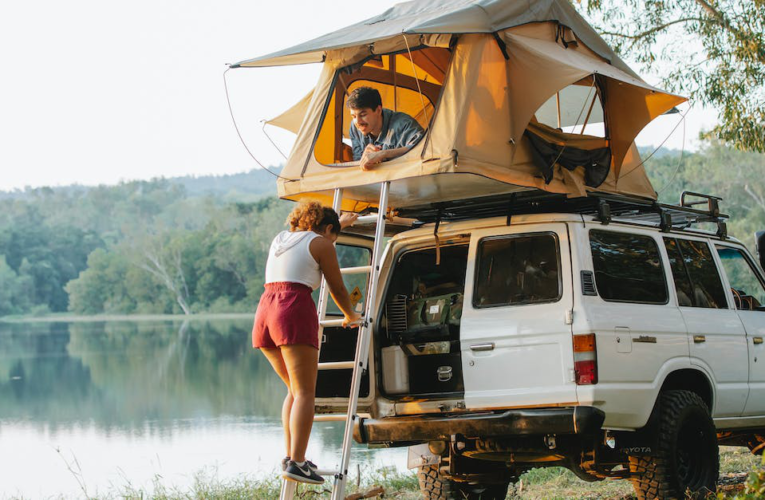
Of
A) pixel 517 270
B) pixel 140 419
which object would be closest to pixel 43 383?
pixel 140 419

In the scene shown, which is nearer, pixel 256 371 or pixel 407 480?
pixel 407 480

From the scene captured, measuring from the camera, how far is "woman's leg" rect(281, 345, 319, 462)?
5.89 meters

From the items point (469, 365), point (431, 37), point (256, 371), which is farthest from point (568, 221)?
point (256, 371)

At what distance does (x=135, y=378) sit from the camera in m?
37.0

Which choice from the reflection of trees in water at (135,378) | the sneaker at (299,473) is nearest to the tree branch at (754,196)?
the reflection of trees in water at (135,378)

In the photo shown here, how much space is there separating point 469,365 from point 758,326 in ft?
Answer: 8.80

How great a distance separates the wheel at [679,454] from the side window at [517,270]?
1.09 m

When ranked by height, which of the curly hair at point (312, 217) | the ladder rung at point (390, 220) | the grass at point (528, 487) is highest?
the ladder rung at point (390, 220)

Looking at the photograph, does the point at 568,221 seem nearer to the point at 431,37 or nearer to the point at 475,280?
the point at 475,280

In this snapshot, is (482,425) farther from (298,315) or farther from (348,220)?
(348,220)

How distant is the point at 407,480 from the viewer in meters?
10.5

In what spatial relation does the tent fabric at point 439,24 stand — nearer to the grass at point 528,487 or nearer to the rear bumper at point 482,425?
the rear bumper at point 482,425

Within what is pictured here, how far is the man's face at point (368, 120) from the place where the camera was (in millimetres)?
7074

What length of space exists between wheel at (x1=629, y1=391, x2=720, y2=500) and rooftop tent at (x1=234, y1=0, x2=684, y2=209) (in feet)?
5.06
